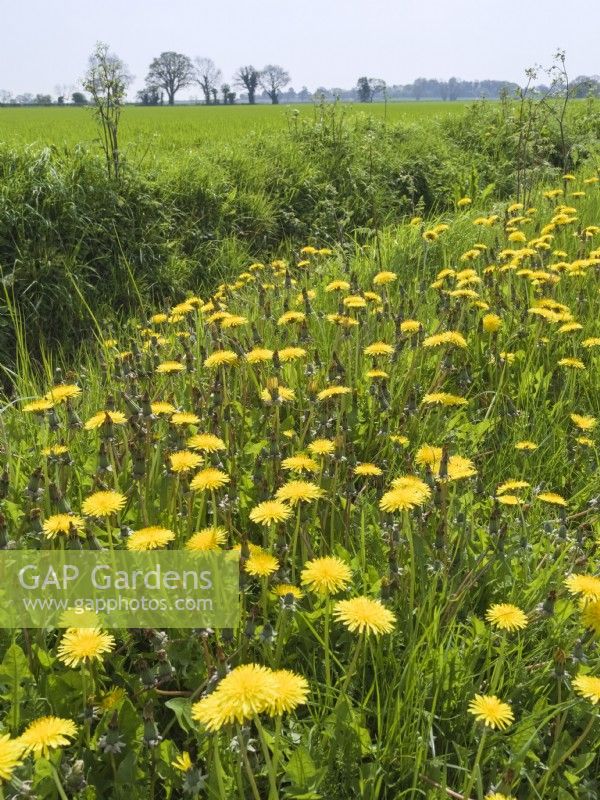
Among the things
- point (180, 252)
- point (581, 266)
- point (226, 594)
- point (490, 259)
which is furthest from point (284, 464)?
point (180, 252)

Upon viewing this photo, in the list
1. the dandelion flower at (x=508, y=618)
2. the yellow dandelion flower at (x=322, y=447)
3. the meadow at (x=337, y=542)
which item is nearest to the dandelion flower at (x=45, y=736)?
the meadow at (x=337, y=542)

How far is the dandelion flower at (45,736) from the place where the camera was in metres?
0.99

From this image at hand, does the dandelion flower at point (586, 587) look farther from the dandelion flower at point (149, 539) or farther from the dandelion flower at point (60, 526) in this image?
the dandelion flower at point (60, 526)

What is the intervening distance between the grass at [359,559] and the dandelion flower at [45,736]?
0.10 metres

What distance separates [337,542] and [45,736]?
0.94 meters

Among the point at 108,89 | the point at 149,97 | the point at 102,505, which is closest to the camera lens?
the point at 102,505

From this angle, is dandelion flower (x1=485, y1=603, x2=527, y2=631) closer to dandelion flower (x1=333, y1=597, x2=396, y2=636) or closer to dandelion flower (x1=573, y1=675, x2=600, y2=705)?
dandelion flower (x1=573, y1=675, x2=600, y2=705)

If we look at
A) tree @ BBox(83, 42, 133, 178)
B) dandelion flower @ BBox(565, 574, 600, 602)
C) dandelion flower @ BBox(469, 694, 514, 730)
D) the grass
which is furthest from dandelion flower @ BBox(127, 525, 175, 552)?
tree @ BBox(83, 42, 133, 178)

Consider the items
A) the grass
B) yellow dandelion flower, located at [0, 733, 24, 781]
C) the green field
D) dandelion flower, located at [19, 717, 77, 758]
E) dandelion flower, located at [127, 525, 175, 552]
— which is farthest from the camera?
the green field

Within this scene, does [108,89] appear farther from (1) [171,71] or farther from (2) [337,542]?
(1) [171,71]

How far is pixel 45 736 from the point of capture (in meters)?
1.01

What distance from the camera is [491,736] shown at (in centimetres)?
130

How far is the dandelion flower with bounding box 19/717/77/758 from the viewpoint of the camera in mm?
992

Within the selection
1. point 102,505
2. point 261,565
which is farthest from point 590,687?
point 102,505
